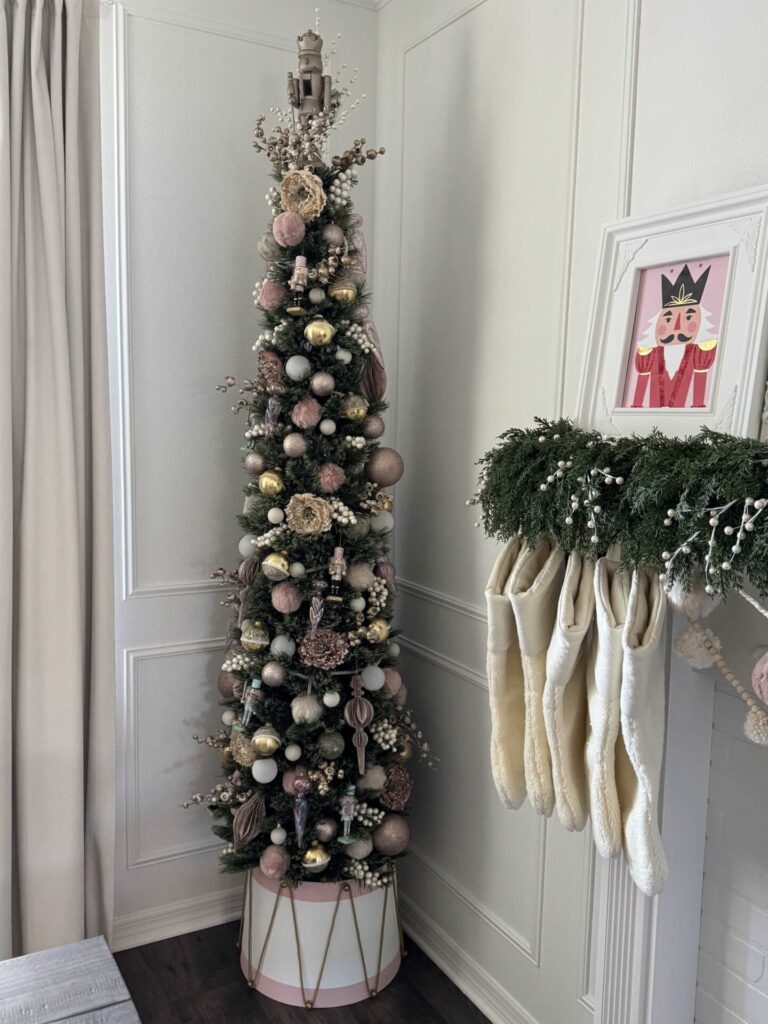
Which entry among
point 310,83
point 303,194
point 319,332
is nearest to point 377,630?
point 319,332

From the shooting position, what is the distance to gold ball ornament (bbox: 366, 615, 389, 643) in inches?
86.8

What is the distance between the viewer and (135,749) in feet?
8.43

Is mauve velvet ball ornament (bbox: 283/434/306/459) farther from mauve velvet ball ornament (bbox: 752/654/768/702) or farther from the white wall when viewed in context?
mauve velvet ball ornament (bbox: 752/654/768/702)

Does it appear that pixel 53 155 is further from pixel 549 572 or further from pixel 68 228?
pixel 549 572

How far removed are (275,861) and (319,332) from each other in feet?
4.30

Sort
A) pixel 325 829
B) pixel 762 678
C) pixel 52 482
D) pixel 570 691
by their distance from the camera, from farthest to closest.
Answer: pixel 52 482, pixel 325 829, pixel 570 691, pixel 762 678

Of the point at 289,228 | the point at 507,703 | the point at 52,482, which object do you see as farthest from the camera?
the point at 52,482

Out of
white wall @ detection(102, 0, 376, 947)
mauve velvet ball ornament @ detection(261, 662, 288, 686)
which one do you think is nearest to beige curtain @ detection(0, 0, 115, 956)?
white wall @ detection(102, 0, 376, 947)

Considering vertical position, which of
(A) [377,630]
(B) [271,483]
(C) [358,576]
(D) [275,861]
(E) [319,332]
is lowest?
(D) [275,861]

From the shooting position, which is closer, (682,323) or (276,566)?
(682,323)

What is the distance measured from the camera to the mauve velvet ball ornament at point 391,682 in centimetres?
226

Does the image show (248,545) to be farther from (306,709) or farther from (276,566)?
(306,709)

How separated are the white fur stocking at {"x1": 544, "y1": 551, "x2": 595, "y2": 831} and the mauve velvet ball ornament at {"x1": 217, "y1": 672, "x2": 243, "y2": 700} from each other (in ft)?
3.13

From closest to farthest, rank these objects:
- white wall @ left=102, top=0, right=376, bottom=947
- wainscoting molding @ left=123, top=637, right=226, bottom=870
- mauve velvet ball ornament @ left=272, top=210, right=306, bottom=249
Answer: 1. mauve velvet ball ornament @ left=272, top=210, right=306, bottom=249
2. white wall @ left=102, top=0, right=376, bottom=947
3. wainscoting molding @ left=123, top=637, right=226, bottom=870
